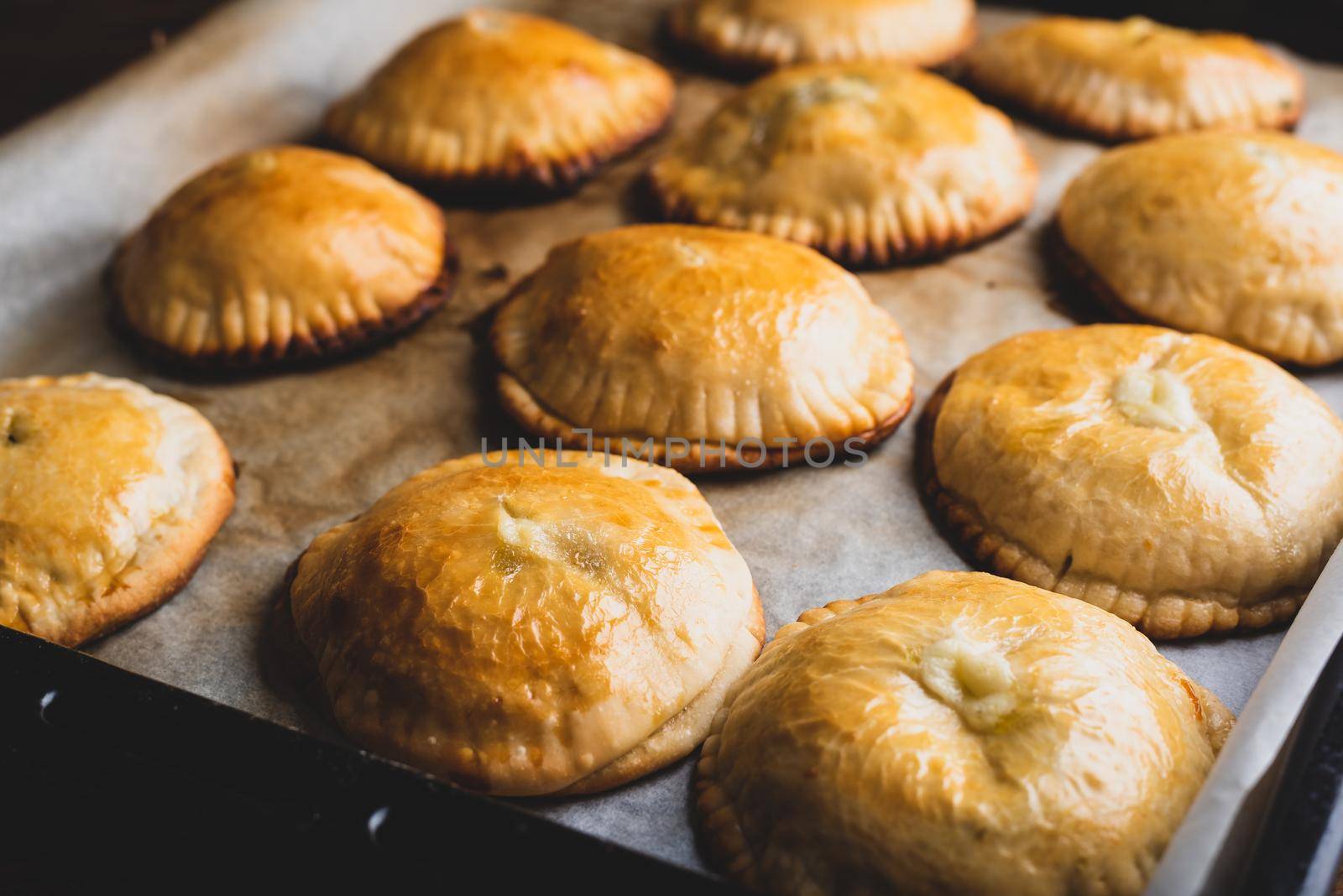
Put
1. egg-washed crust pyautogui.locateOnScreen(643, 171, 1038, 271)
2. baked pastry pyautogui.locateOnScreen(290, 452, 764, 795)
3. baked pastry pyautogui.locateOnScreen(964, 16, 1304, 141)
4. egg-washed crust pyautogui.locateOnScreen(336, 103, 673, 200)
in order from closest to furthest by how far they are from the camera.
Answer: baked pastry pyautogui.locateOnScreen(290, 452, 764, 795)
egg-washed crust pyautogui.locateOnScreen(643, 171, 1038, 271)
egg-washed crust pyautogui.locateOnScreen(336, 103, 673, 200)
baked pastry pyautogui.locateOnScreen(964, 16, 1304, 141)

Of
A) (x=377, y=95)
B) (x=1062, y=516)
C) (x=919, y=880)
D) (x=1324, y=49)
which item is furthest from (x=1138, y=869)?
(x=1324, y=49)

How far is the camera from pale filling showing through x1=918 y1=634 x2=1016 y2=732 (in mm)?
1676

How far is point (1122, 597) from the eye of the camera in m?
2.19

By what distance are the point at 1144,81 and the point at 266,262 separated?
2.70m

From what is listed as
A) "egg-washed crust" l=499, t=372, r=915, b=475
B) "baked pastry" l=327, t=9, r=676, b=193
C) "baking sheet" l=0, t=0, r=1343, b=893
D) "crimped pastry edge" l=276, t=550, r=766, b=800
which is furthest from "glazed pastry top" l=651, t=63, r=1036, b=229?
"crimped pastry edge" l=276, t=550, r=766, b=800

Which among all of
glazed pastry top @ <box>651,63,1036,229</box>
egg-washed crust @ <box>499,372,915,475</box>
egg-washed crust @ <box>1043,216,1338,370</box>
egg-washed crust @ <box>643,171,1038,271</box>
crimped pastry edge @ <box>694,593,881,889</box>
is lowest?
crimped pastry edge @ <box>694,593,881,889</box>

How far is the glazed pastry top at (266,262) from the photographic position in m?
2.88

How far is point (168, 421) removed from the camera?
8.41 ft

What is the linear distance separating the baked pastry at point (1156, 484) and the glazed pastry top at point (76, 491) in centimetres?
165

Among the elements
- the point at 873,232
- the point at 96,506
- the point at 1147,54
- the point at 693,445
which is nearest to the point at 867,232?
the point at 873,232

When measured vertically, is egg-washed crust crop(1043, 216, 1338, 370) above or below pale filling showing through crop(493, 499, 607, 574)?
below

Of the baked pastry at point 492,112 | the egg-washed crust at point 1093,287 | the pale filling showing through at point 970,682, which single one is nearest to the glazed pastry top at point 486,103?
the baked pastry at point 492,112

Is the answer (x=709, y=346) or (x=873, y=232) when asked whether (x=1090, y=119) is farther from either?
(x=709, y=346)

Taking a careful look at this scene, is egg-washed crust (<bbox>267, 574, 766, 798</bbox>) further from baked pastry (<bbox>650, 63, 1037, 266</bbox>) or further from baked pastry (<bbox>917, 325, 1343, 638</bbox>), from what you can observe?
baked pastry (<bbox>650, 63, 1037, 266</bbox>)
